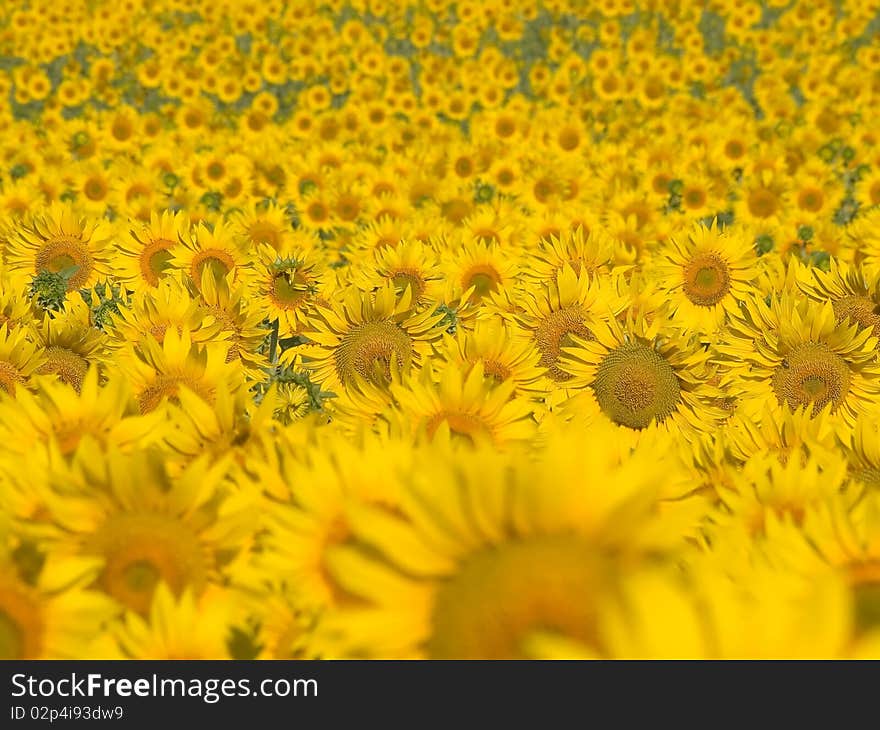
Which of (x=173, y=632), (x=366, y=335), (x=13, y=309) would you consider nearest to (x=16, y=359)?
(x=13, y=309)

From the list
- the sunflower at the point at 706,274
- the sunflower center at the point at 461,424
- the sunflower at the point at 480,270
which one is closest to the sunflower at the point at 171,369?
the sunflower center at the point at 461,424

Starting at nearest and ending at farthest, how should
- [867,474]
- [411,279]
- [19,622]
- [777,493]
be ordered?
1. [19,622]
2. [777,493]
3. [867,474]
4. [411,279]

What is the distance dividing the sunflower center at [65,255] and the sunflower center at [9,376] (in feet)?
8.14

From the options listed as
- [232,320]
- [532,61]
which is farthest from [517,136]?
[232,320]

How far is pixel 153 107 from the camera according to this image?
16844mm

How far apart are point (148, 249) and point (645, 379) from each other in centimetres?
350

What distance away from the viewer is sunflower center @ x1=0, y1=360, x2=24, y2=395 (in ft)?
9.83

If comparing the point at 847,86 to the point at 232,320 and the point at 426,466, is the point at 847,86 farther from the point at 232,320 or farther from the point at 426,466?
the point at 426,466

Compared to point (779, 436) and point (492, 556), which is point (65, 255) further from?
point (492, 556)

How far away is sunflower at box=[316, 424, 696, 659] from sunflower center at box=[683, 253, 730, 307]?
4410mm

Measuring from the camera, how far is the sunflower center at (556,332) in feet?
13.9

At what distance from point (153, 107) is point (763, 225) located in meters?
13.3

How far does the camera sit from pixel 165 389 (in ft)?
9.12

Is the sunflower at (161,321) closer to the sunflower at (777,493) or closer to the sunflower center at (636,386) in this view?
the sunflower center at (636,386)
